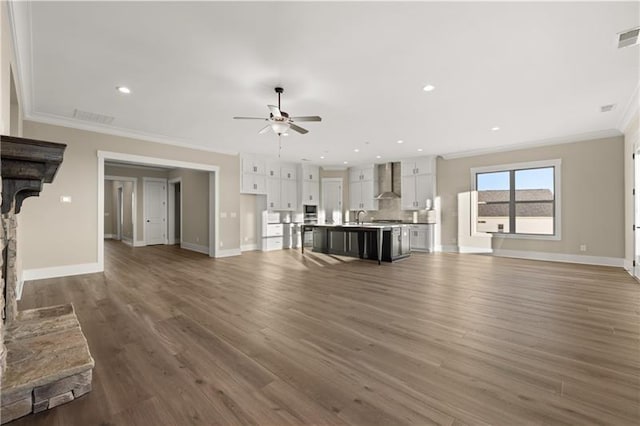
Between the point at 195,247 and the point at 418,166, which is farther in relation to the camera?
the point at 418,166

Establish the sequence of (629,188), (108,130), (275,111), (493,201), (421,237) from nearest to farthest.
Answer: (275,111), (629,188), (108,130), (493,201), (421,237)

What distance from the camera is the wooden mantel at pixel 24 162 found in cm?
153

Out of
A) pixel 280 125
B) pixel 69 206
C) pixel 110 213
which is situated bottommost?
pixel 110 213

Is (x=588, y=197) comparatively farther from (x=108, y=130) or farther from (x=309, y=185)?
(x=108, y=130)

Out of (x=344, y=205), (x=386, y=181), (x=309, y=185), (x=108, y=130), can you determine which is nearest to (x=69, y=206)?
(x=108, y=130)

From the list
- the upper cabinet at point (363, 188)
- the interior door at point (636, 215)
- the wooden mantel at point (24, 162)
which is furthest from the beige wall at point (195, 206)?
the interior door at point (636, 215)

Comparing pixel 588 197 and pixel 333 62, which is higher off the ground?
pixel 333 62

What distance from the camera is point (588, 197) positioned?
236 inches

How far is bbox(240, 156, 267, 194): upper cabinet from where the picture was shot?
7711mm

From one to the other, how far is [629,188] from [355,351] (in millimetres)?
6242

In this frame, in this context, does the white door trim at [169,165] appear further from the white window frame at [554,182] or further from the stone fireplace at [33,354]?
the white window frame at [554,182]

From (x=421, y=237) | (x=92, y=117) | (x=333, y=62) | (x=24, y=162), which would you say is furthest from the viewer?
(x=421, y=237)

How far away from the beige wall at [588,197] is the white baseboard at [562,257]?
0.07 meters

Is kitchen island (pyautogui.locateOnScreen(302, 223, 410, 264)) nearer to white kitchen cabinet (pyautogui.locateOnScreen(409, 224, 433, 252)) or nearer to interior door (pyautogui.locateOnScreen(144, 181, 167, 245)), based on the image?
white kitchen cabinet (pyautogui.locateOnScreen(409, 224, 433, 252))
